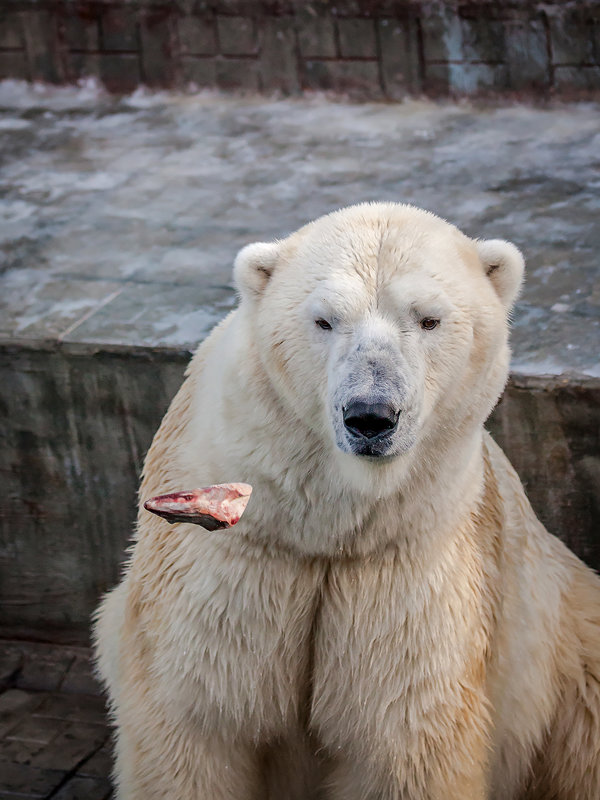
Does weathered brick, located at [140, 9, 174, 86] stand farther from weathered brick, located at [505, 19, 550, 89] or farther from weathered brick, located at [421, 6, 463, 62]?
weathered brick, located at [505, 19, 550, 89]

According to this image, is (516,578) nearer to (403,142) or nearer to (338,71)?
(403,142)

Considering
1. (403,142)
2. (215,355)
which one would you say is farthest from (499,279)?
(403,142)

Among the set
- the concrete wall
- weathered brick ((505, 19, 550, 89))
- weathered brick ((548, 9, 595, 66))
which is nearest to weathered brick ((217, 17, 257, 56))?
weathered brick ((505, 19, 550, 89))

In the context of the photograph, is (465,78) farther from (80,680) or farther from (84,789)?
(84,789)

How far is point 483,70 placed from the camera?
5.24m

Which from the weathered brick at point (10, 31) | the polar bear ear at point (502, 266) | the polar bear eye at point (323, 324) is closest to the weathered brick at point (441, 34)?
the weathered brick at point (10, 31)

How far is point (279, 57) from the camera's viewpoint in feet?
18.0

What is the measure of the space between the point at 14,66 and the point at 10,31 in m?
0.16

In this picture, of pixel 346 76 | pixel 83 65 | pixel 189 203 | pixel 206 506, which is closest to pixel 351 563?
pixel 206 506

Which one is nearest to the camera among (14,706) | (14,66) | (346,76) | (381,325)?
(381,325)

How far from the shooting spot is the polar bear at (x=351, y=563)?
208cm

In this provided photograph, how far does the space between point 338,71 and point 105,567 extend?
2924 millimetres

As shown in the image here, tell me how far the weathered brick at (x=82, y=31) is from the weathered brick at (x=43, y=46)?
0.21 ft

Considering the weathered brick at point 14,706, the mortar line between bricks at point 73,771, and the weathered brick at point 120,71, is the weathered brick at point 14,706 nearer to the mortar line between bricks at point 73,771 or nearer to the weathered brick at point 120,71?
the mortar line between bricks at point 73,771
